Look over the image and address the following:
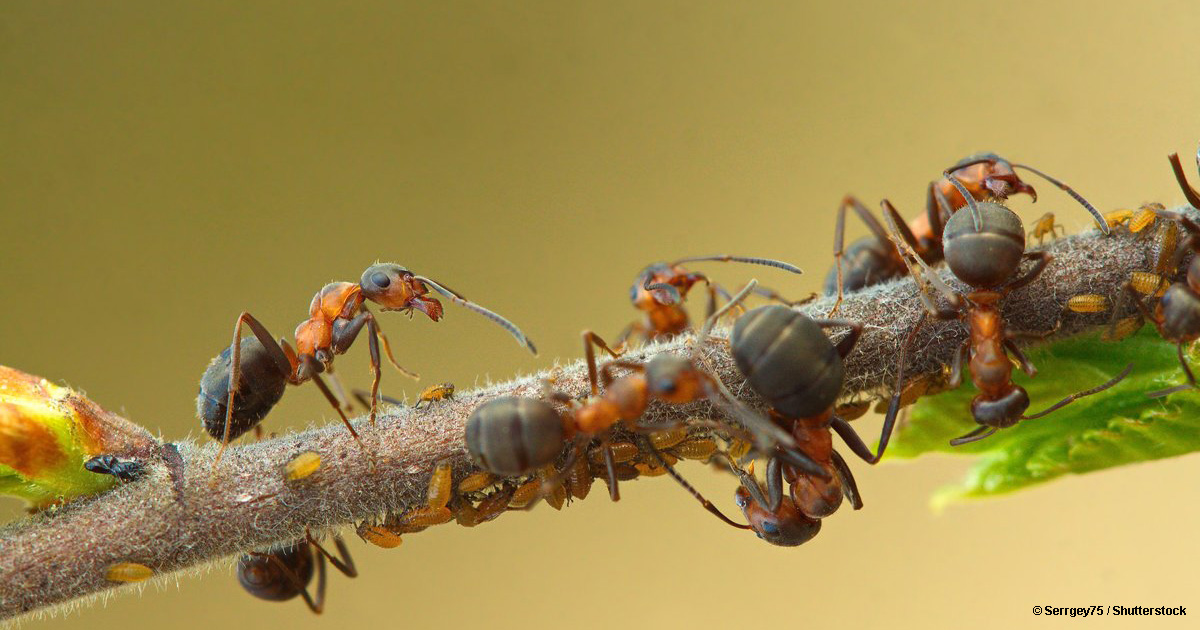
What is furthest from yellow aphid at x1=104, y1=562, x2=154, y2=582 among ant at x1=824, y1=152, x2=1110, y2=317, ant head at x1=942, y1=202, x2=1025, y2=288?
ant head at x1=942, y1=202, x2=1025, y2=288

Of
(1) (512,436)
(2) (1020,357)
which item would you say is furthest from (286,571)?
(2) (1020,357)

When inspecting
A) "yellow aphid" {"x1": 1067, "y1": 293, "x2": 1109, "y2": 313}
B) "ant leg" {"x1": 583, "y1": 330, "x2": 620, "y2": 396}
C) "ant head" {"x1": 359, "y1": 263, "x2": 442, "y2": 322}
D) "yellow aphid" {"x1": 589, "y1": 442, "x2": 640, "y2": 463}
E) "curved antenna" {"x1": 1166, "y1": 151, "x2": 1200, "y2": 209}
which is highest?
"ant head" {"x1": 359, "y1": 263, "x2": 442, "y2": 322}

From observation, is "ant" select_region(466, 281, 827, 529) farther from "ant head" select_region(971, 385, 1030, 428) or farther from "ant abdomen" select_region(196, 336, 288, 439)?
"ant abdomen" select_region(196, 336, 288, 439)

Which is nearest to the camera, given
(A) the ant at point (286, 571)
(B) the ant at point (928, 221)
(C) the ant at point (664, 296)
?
(B) the ant at point (928, 221)

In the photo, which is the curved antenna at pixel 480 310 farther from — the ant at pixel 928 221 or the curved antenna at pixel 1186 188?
the curved antenna at pixel 1186 188

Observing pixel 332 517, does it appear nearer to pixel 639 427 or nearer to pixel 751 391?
pixel 639 427

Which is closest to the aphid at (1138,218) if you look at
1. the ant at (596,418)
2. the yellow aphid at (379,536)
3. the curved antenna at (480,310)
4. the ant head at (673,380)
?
the ant at (596,418)
